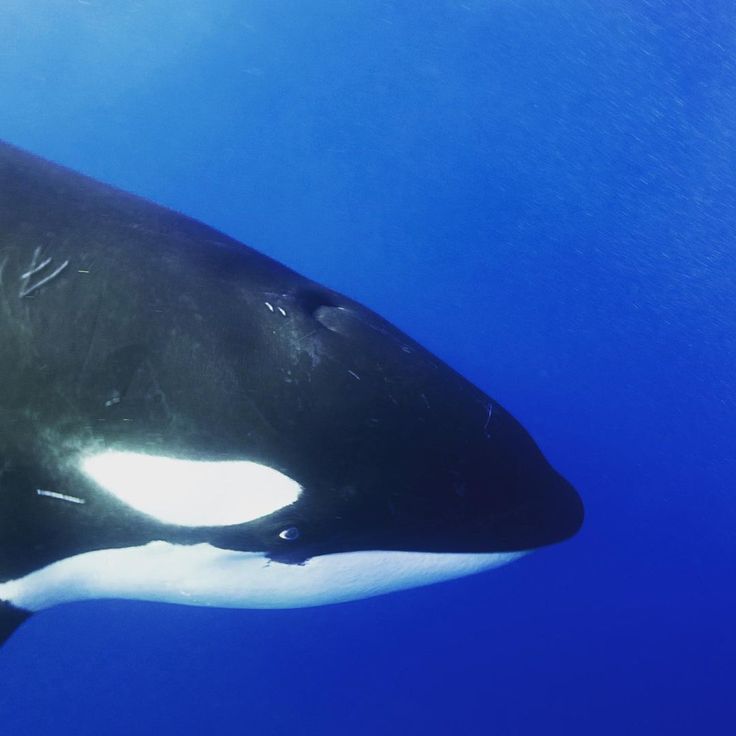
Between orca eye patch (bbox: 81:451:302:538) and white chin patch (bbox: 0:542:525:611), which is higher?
orca eye patch (bbox: 81:451:302:538)

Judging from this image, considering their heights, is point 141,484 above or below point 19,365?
below

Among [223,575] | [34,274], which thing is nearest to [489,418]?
[223,575]

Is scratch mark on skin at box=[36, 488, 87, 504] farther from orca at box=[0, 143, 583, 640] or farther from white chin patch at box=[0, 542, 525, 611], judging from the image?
white chin patch at box=[0, 542, 525, 611]

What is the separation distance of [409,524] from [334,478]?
0.22 m

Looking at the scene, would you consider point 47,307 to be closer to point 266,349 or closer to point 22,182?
point 22,182

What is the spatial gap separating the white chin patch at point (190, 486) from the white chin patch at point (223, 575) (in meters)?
0.13

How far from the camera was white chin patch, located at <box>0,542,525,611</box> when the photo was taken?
78.4 inches

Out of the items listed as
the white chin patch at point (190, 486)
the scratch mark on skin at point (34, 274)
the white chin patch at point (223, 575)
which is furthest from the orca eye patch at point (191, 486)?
the scratch mark on skin at point (34, 274)

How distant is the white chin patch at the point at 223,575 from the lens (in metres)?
1.99

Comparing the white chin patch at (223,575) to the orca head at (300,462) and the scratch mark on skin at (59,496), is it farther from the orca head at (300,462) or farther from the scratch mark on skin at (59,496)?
the scratch mark on skin at (59,496)

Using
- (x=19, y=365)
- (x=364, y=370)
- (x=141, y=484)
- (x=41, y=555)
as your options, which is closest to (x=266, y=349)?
(x=364, y=370)

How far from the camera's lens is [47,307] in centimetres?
186

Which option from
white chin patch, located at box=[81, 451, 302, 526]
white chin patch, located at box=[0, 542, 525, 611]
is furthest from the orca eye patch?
white chin patch, located at box=[0, 542, 525, 611]

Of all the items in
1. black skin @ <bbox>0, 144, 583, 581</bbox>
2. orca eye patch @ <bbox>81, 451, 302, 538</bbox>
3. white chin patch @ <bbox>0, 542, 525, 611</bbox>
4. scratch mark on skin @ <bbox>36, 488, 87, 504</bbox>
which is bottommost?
white chin patch @ <bbox>0, 542, 525, 611</bbox>
